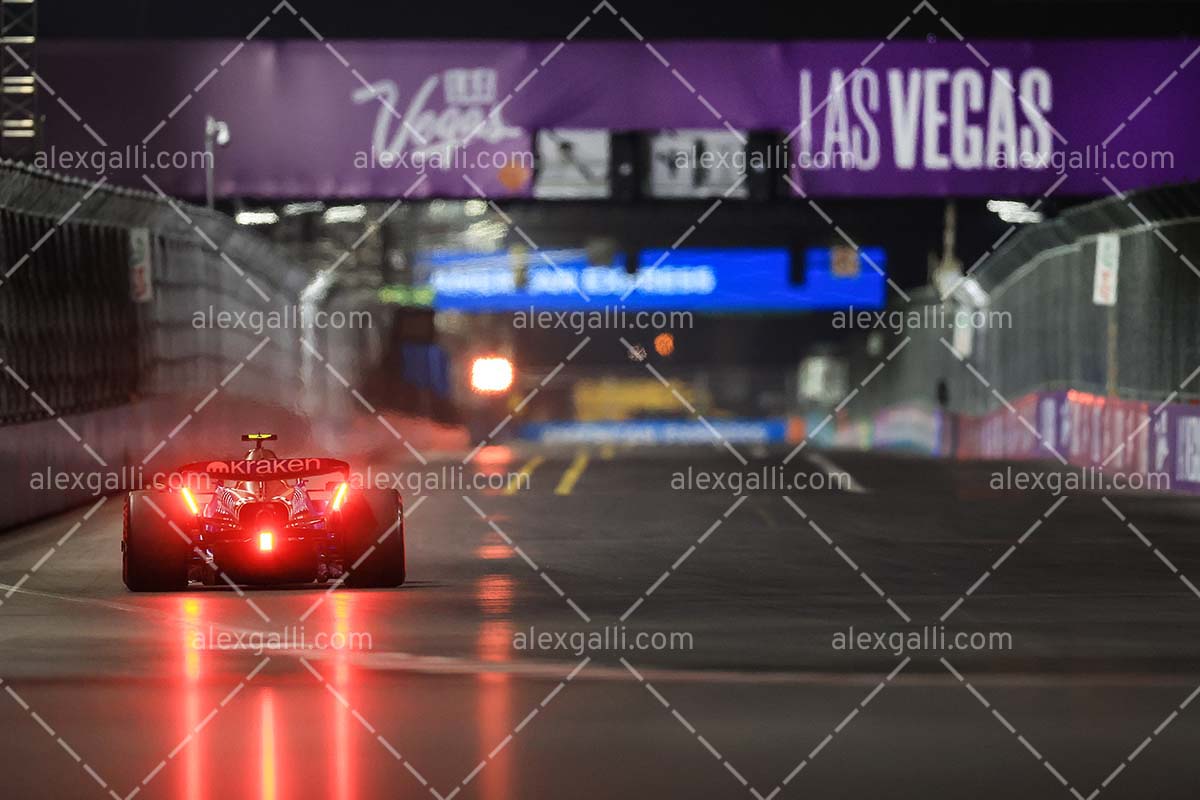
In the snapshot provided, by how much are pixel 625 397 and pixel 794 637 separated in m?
72.9

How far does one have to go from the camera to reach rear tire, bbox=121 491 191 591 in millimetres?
14773

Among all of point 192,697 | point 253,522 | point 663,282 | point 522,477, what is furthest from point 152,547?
point 663,282

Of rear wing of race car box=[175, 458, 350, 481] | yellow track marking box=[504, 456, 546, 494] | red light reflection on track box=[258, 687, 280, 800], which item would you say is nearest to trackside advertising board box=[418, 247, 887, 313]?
yellow track marking box=[504, 456, 546, 494]

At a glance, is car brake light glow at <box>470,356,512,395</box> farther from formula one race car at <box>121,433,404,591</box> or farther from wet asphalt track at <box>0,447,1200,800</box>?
formula one race car at <box>121,433,404,591</box>

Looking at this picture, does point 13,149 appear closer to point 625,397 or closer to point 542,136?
point 542,136

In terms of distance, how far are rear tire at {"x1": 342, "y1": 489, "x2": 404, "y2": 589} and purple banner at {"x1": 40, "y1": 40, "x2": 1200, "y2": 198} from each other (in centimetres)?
2658

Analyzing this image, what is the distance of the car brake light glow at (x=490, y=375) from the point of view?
52781 mm

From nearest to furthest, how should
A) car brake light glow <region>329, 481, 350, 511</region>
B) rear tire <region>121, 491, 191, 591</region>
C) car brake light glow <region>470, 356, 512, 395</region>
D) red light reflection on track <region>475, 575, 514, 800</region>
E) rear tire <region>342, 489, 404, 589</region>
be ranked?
red light reflection on track <region>475, 575, 514, 800</region>
rear tire <region>121, 491, 191, 591</region>
car brake light glow <region>329, 481, 350, 511</region>
rear tire <region>342, 489, 404, 589</region>
car brake light glow <region>470, 356, 512, 395</region>

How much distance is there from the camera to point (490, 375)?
5341cm

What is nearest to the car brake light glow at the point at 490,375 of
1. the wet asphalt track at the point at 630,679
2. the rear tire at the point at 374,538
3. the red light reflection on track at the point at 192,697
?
the wet asphalt track at the point at 630,679

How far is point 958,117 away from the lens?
42.0 m

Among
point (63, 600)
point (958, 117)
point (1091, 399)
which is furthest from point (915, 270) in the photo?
point (63, 600)

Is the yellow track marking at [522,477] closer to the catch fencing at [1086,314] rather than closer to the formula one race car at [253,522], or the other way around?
the catch fencing at [1086,314]

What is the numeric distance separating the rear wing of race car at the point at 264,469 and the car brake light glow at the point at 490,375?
3716 cm
